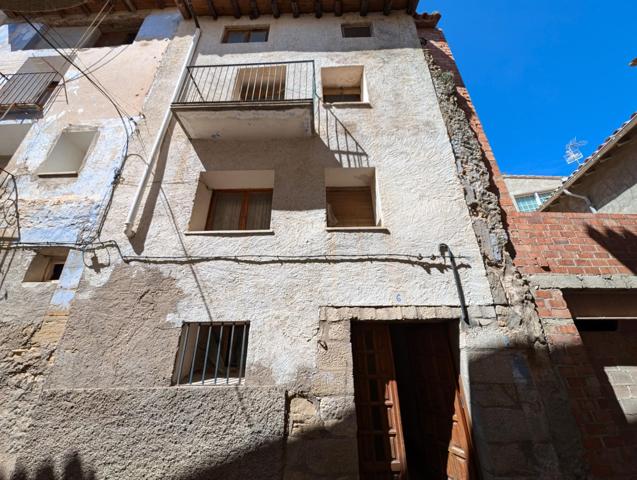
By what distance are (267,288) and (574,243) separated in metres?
4.26

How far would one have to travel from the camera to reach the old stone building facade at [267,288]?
2.92m

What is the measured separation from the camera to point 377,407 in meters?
3.39

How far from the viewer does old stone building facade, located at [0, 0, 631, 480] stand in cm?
292

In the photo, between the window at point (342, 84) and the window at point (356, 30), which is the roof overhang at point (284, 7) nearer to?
the window at point (356, 30)

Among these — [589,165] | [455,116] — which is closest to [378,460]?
[455,116]

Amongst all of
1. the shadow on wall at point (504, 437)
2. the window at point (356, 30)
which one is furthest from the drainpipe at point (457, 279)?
the window at point (356, 30)

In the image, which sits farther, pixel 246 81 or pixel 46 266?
pixel 246 81

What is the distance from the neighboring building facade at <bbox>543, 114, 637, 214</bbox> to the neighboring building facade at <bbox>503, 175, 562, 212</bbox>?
8.86 meters

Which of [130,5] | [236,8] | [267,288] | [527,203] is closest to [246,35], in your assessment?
[236,8]

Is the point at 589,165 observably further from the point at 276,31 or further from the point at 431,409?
the point at 276,31

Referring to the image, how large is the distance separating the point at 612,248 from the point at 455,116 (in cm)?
298

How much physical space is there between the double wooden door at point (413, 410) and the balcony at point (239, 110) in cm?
335

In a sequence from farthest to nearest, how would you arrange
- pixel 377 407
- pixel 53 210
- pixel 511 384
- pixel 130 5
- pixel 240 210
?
pixel 130 5, pixel 240 210, pixel 53 210, pixel 377 407, pixel 511 384

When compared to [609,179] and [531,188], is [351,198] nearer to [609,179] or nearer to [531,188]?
[609,179]
